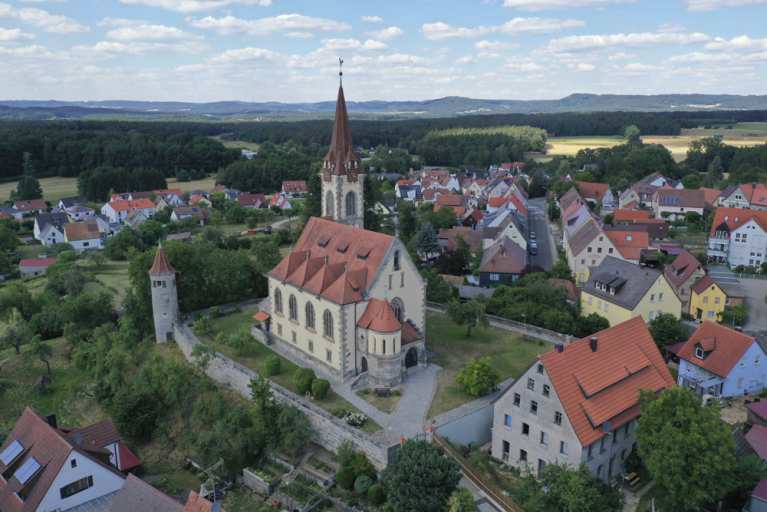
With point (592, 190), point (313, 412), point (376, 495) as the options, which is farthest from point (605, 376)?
point (592, 190)

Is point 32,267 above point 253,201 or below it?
below

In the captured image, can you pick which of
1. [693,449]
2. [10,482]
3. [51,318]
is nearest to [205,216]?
[51,318]

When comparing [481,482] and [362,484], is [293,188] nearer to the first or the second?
[362,484]

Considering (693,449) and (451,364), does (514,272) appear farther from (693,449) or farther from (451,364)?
(693,449)

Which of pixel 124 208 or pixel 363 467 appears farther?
pixel 124 208

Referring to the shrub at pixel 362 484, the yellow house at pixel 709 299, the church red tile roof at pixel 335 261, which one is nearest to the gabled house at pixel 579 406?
the shrub at pixel 362 484
